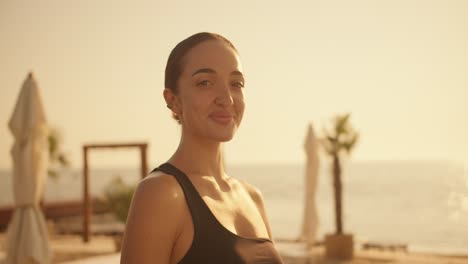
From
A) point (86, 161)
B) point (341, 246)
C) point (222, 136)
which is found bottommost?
point (341, 246)

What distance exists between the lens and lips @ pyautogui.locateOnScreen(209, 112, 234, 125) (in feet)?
4.45

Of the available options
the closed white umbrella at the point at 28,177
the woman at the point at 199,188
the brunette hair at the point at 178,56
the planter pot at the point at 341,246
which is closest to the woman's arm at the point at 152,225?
the woman at the point at 199,188

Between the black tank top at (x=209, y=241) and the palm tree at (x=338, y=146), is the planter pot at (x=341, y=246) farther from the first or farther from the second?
the black tank top at (x=209, y=241)

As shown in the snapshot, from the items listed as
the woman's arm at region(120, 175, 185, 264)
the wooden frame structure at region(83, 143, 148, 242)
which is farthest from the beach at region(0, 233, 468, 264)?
the woman's arm at region(120, 175, 185, 264)

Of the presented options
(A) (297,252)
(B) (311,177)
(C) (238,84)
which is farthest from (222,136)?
(B) (311,177)

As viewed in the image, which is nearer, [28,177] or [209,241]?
[209,241]

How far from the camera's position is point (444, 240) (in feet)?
137

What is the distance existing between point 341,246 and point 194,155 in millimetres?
11608

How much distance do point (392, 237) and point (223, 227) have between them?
4268cm

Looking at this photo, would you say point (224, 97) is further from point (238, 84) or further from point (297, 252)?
point (297, 252)

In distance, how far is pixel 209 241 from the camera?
4.01 ft

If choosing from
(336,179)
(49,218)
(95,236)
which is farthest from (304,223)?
(49,218)

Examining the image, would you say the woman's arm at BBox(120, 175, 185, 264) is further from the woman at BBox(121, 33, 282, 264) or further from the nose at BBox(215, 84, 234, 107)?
the nose at BBox(215, 84, 234, 107)

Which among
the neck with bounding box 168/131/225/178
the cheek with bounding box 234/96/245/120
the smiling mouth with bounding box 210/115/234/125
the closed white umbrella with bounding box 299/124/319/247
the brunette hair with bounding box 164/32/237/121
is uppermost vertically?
the brunette hair with bounding box 164/32/237/121
